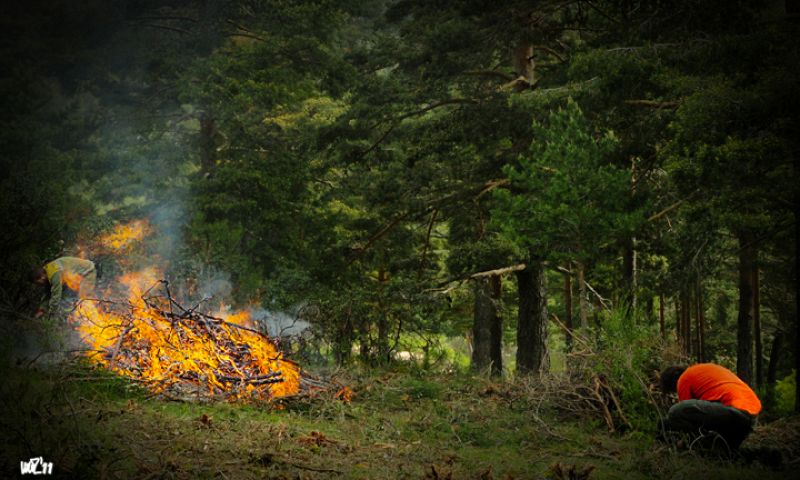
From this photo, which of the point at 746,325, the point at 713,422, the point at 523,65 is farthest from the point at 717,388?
the point at 523,65

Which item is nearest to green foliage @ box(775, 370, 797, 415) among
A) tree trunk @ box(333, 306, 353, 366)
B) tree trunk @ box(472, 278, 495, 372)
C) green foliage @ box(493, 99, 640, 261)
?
green foliage @ box(493, 99, 640, 261)

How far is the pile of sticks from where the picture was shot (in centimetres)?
837

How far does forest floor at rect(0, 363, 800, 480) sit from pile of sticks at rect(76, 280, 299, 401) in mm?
342

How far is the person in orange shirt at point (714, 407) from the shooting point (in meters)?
6.88

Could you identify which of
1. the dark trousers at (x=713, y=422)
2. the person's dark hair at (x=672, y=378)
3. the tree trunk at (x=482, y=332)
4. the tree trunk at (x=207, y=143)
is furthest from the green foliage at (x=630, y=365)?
the tree trunk at (x=207, y=143)

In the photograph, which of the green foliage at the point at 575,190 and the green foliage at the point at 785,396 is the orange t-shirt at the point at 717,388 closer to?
the green foliage at the point at 575,190

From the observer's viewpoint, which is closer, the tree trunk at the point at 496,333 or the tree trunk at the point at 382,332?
the tree trunk at the point at 382,332

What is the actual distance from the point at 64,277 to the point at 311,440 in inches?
243

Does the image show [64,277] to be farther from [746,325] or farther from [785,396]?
[785,396]

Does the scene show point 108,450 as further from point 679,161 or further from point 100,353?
point 679,161

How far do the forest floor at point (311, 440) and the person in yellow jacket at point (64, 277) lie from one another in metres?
3.01

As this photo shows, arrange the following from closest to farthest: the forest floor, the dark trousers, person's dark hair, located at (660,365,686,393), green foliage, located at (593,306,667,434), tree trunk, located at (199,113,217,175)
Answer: the forest floor
the dark trousers
person's dark hair, located at (660,365,686,393)
green foliage, located at (593,306,667,434)
tree trunk, located at (199,113,217,175)

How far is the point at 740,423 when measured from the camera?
6852 millimetres

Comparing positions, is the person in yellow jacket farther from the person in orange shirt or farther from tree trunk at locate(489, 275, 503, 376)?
tree trunk at locate(489, 275, 503, 376)
